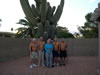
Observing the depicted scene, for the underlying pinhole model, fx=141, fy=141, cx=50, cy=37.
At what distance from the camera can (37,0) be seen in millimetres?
11922

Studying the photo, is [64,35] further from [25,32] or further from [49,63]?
[49,63]

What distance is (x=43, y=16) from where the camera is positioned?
1057 cm

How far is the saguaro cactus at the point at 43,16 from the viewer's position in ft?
34.5

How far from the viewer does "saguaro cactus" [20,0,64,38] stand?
10523 mm

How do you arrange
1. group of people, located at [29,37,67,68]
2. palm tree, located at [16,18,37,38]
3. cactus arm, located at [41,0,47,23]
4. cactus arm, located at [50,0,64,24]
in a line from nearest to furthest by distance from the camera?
group of people, located at [29,37,67,68] → cactus arm, located at [41,0,47,23] → cactus arm, located at [50,0,64,24] → palm tree, located at [16,18,37,38]

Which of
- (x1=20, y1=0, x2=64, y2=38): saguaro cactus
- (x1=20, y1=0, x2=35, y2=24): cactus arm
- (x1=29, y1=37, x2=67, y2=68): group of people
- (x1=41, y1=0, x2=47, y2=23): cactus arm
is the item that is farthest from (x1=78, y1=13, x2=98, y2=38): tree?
(x1=29, y1=37, x2=67, y2=68): group of people

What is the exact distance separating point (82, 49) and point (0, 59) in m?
7.36

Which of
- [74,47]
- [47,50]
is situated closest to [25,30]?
[74,47]

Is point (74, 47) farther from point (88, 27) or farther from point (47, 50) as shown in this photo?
point (88, 27)

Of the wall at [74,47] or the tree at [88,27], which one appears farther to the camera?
the tree at [88,27]

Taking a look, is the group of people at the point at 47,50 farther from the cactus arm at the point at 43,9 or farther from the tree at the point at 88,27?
the tree at the point at 88,27

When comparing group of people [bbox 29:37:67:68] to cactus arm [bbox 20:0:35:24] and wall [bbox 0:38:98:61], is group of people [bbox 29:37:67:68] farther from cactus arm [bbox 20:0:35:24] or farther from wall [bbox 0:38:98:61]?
cactus arm [bbox 20:0:35:24]

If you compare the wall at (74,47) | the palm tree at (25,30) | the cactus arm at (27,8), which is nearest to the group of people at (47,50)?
the wall at (74,47)

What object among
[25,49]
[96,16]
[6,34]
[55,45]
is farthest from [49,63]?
[6,34]
